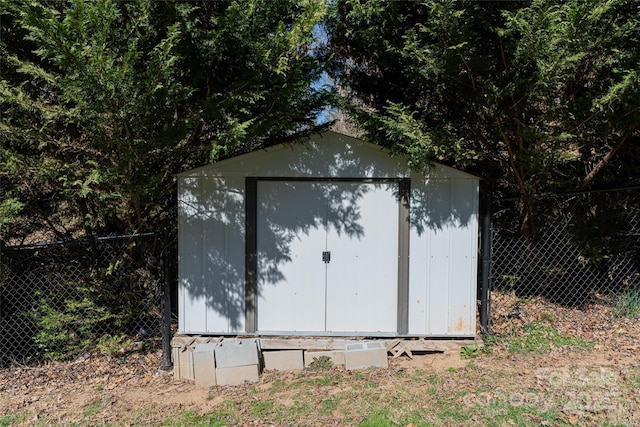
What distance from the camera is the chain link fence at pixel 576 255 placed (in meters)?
5.30

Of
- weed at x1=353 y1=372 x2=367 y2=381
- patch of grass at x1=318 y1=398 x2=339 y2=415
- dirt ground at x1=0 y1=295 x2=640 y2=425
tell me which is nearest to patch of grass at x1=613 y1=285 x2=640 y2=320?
dirt ground at x1=0 y1=295 x2=640 y2=425

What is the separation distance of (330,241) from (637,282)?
4062 millimetres

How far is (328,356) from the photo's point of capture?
14.0ft

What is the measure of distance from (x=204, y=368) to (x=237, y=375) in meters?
0.32

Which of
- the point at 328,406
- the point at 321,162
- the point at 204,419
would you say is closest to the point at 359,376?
the point at 328,406

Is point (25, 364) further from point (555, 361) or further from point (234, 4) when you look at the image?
point (555, 361)

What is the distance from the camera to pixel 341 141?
4301mm

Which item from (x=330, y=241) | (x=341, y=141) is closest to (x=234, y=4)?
(x=341, y=141)

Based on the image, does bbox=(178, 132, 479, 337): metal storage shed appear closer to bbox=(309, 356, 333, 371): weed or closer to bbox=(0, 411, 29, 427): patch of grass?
bbox=(309, 356, 333, 371): weed

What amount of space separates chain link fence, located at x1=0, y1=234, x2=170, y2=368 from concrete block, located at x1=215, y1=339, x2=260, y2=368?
2.98 ft

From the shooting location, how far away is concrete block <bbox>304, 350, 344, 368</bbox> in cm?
422

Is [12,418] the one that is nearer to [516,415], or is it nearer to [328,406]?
[328,406]

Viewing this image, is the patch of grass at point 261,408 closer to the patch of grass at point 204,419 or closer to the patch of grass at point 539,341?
the patch of grass at point 204,419

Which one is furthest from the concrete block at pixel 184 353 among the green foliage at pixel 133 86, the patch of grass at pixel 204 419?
the green foliage at pixel 133 86
